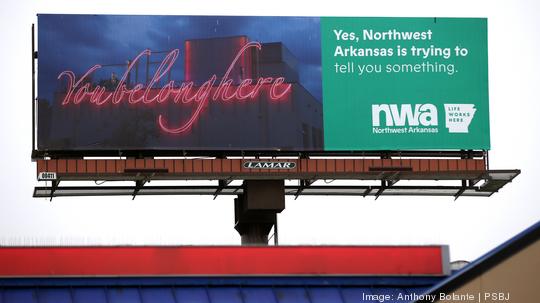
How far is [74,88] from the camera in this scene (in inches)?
1793

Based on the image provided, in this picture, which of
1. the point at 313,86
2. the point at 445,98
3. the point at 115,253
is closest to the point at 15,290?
the point at 115,253

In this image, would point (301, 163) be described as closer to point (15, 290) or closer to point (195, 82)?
point (195, 82)

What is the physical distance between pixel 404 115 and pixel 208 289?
9753 mm

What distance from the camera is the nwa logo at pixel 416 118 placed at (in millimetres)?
46469

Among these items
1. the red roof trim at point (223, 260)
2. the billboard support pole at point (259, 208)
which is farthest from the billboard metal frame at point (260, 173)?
the red roof trim at point (223, 260)

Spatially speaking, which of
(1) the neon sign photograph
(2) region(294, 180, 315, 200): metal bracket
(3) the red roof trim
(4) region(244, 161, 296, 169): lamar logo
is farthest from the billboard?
(3) the red roof trim

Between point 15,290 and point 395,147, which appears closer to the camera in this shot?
point 15,290

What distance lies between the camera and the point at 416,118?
4662 cm

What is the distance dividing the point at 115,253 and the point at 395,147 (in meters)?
10.2

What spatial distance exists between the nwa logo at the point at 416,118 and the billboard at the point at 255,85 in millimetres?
42

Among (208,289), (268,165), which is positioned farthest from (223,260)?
(268,165)

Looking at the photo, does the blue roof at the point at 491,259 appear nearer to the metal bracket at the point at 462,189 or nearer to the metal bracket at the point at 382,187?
the metal bracket at the point at 382,187

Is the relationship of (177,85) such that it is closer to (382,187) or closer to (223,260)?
(382,187)

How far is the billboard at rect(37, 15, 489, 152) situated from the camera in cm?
4553
